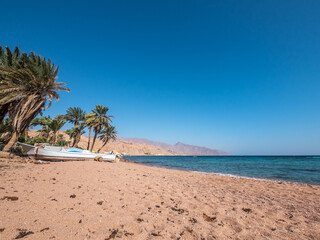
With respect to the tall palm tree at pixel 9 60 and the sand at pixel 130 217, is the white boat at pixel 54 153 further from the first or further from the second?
the sand at pixel 130 217

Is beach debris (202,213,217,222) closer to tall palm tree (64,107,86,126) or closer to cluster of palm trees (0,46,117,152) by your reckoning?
cluster of palm trees (0,46,117,152)

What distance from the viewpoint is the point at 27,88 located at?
15.0 metres

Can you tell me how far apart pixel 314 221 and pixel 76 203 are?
7017 millimetres

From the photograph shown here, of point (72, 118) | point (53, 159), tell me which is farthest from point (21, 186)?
point (72, 118)

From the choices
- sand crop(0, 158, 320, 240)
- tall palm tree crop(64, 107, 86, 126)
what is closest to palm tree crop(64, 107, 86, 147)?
tall palm tree crop(64, 107, 86, 126)

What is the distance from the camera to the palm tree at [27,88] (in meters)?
13.6

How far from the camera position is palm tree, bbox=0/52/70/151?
44.8ft

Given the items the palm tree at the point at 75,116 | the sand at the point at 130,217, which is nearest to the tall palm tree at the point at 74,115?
the palm tree at the point at 75,116

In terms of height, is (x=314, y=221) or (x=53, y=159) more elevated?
(x=53, y=159)

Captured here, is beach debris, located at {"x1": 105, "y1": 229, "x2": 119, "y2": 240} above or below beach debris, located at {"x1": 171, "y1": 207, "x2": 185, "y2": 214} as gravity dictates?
above

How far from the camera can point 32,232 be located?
2.71 metres

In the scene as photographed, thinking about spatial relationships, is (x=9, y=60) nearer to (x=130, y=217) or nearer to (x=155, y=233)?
(x=130, y=217)

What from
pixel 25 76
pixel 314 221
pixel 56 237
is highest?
pixel 25 76

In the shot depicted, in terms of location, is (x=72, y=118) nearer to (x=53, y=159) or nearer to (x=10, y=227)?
(x=53, y=159)
